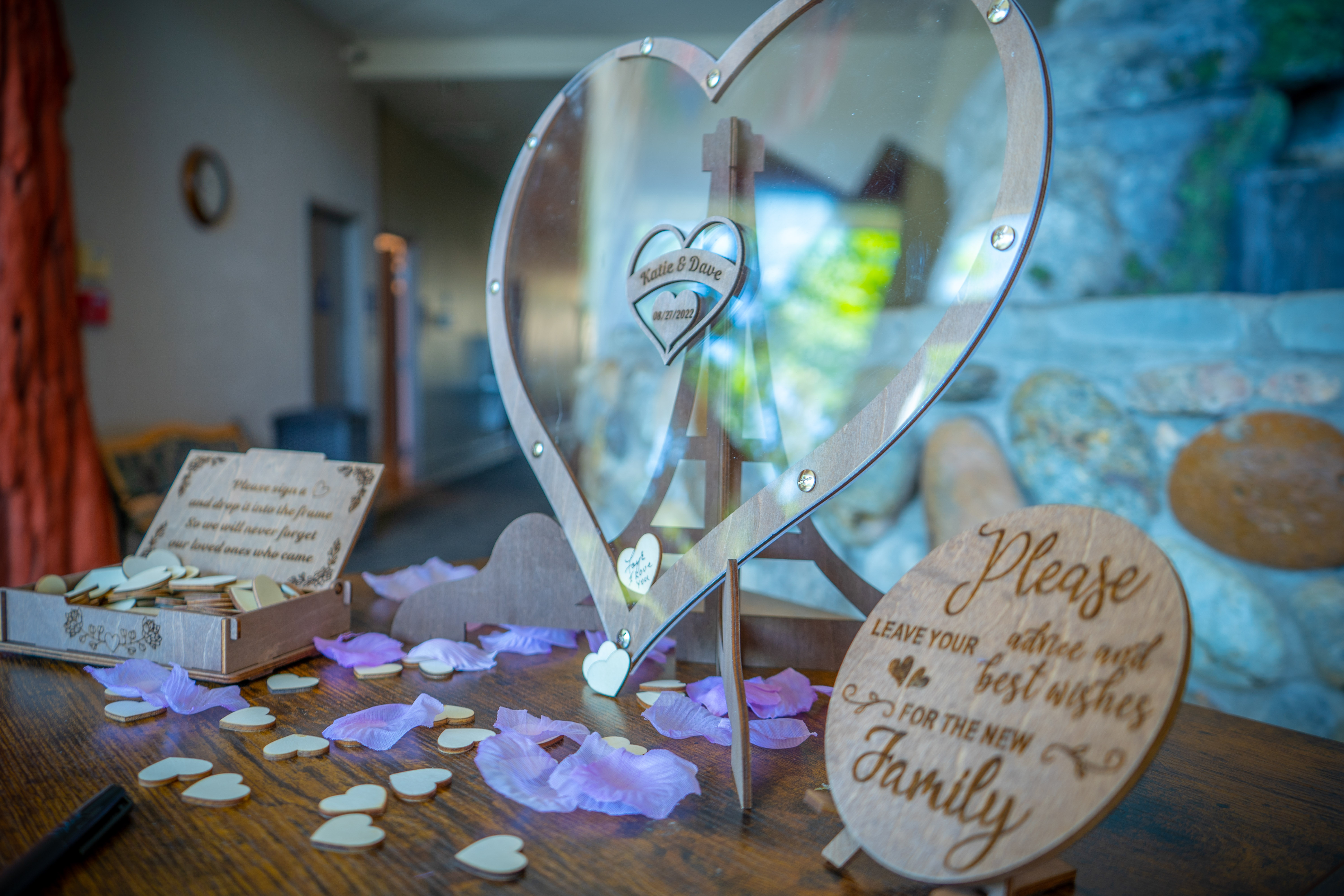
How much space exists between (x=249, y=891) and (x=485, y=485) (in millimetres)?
6663

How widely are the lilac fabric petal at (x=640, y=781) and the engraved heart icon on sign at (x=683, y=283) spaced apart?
0.33 metres

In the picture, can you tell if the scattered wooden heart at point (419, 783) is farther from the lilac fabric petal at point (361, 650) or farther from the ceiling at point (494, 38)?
the ceiling at point (494, 38)

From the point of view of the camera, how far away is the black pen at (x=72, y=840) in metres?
0.38

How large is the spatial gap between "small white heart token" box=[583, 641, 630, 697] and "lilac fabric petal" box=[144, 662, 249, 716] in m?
0.28

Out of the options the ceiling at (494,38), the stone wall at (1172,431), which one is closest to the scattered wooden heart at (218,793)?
the stone wall at (1172,431)

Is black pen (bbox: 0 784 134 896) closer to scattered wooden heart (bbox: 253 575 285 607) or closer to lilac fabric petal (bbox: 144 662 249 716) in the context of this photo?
lilac fabric petal (bbox: 144 662 249 716)

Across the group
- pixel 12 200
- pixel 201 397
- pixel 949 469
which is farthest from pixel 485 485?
pixel 949 469

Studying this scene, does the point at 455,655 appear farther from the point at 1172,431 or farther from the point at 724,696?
the point at 1172,431

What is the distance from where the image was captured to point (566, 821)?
0.48m

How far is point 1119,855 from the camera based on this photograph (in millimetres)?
447

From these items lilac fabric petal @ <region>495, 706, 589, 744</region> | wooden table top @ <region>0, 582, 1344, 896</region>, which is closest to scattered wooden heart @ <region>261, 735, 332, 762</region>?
wooden table top @ <region>0, 582, 1344, 896</region>

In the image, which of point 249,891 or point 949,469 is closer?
point 249,891

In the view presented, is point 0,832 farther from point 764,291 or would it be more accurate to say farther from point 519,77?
point 519,77

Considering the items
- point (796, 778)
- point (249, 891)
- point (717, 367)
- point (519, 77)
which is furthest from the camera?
point (519, 77)
